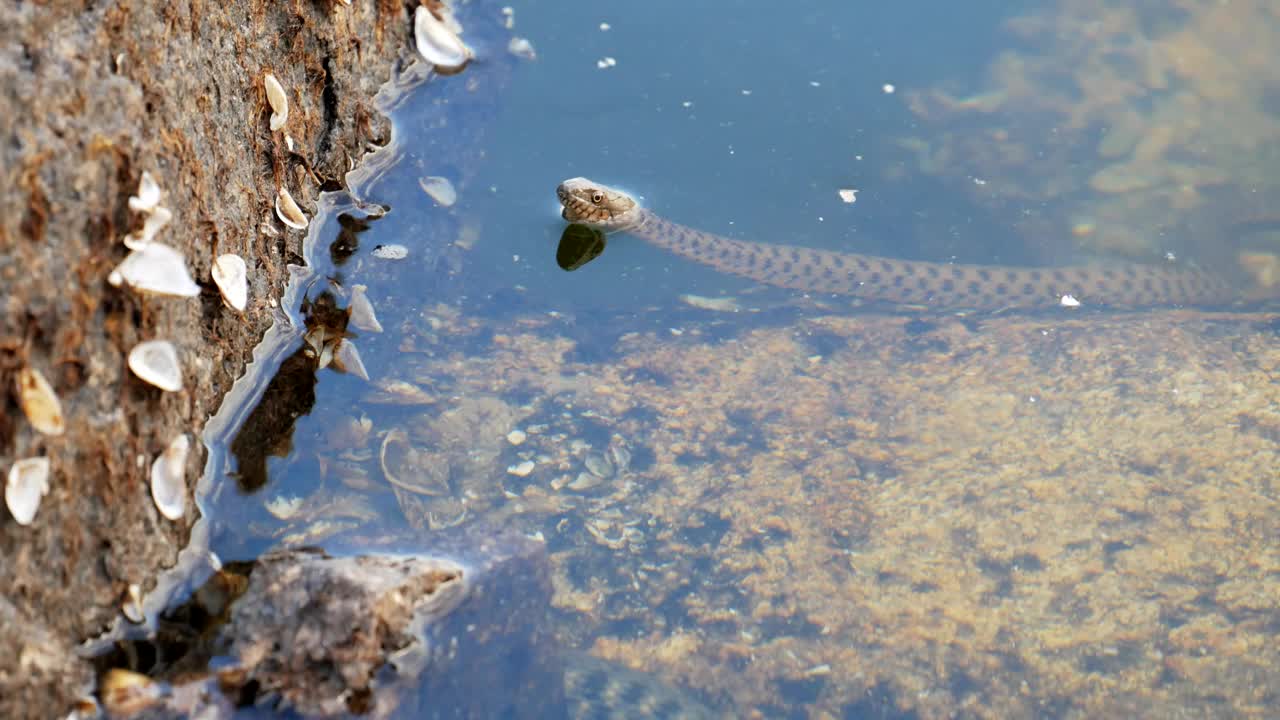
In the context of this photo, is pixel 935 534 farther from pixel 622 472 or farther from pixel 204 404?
pixel 204 404

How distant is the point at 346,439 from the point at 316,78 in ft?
5.89

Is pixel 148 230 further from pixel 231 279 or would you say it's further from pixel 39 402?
pixel 231 279

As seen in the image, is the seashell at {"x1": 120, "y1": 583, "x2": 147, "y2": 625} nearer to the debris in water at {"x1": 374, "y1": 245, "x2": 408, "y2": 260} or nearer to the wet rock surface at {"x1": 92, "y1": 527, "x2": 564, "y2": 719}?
the wet rock surface at {"x1": 92, "y1": 527, "x2": 564, "y2": 719}

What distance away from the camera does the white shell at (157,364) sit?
2.27 meters

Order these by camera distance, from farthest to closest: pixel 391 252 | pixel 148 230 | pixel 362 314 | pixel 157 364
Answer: pixel 391 252 < pixel 362 314 < pixel 157 364 < pixel 148 230

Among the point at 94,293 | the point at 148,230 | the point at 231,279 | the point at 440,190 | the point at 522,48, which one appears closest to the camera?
the point at 94,293

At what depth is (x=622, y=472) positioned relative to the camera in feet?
12.7

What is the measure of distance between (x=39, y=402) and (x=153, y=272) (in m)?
0.42

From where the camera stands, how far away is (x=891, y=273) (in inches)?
227

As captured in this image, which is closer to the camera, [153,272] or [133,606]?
[153,272]

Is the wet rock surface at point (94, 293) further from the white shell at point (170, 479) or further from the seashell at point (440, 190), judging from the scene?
the seashell at point (440, 190)

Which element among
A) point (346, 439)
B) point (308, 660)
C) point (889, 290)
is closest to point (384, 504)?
point (346, 439)

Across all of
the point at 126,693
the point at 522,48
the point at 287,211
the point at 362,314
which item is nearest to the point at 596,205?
the point at 522,48

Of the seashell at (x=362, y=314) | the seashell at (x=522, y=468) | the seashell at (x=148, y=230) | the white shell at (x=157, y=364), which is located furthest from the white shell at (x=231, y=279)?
the seashell at (x=522, y=468)
